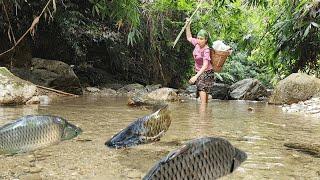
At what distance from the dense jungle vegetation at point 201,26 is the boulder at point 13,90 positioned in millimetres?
847

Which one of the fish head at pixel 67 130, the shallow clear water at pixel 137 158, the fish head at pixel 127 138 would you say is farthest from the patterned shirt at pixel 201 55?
the fish head at pixel 67 130

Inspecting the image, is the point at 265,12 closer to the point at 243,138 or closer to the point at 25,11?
the point at 25,11

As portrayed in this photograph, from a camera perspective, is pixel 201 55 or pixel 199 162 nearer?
pixel 199 162

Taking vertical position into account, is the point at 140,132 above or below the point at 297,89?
above

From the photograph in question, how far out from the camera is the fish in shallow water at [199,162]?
1.39m

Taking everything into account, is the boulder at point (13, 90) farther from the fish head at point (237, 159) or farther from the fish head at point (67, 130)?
the fish head at point (237, 159)

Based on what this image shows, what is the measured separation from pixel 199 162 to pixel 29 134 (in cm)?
95

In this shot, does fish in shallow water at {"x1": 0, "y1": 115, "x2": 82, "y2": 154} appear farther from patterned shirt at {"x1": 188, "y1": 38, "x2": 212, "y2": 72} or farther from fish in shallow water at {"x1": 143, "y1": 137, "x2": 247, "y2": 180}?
patterned shirt at {"x1": 188, "y1": 38, "x2": 212, "y2": 72}

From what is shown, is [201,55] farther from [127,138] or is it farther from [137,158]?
[127,138]

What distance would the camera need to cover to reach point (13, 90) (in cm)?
720

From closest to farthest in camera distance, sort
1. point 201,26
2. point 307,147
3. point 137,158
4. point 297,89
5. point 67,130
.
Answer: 1. point 67,130
2. point 137,158
3. point 307,147
4. point 297,89
5. point 201,26

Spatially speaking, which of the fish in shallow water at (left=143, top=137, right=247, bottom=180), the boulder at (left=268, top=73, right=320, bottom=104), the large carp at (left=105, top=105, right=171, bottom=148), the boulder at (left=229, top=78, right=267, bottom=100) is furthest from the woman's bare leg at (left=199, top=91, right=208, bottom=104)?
the fish in shallow water at (left=143, top=137, right=247, bottom=180)

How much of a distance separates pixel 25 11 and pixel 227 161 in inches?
435

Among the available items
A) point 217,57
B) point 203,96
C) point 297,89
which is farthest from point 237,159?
point 297,89
